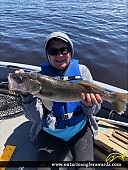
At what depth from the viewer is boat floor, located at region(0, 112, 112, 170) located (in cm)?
358

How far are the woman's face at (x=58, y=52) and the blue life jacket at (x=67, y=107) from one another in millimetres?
190

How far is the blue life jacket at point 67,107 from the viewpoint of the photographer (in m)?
3.17

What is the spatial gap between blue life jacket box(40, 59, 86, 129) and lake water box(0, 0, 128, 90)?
16.2ft

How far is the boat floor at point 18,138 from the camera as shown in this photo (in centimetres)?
358

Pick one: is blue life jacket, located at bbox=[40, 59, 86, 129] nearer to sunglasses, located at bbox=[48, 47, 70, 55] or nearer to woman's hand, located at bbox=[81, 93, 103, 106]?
sunglasses, located at bbox=[48, 47, 70, 55]

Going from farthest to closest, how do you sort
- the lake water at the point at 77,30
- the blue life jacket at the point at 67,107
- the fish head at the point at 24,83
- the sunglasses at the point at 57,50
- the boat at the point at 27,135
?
the lake water at the point at 77,30, the boat at the point at 27,135, the blue life jacket at the point at 67,107, the sunglasses at the point at 57,50, the fish head at the point at 24,83

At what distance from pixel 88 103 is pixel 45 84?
569 millimetres

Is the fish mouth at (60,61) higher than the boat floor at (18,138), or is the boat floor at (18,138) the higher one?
the fish mouth at (60,61)

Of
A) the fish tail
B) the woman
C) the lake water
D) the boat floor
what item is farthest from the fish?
the lake water

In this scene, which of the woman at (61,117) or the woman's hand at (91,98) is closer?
the woman's hand at (91,98)

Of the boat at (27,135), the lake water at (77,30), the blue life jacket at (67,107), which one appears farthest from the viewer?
the lake water at (77,30)

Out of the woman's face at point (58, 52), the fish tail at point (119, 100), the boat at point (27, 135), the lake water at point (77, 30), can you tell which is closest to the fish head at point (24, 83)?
the woman's face at point (58, 52)

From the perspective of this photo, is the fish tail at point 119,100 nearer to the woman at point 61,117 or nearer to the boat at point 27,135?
the woman at point 61,117

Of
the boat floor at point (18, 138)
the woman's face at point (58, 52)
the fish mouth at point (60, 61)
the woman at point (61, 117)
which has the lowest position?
the boat floor at point (18, 138)
